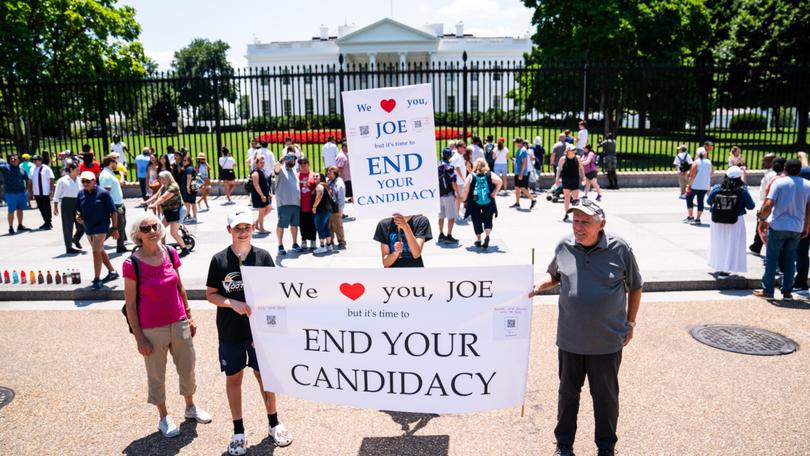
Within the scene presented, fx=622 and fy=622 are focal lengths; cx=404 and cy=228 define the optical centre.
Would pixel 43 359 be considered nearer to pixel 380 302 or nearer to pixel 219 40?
pixel 380 302

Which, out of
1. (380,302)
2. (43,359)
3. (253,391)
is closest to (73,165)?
(43,359)

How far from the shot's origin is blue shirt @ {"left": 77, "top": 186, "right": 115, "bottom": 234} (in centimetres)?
873

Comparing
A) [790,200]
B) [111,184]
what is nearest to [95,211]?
[111,184]

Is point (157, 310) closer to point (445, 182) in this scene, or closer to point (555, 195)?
point (445, 182)

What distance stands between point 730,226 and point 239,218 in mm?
7118

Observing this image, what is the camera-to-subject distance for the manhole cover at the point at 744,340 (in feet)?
A: 20.9

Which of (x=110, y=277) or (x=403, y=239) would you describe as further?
(x=110, y=277)

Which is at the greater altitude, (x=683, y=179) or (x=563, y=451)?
(x=683, y=179)

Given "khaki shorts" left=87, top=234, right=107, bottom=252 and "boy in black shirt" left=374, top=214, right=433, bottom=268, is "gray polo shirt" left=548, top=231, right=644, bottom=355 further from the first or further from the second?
"khaki shorts" left=87, top=234, right=107, bottom=252

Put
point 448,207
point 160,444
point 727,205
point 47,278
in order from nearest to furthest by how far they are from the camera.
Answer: point 160,444, point 727,205, point 47,278, point 448,207

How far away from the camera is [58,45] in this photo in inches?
1102

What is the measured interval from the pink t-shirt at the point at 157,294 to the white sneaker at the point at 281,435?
3.75ft

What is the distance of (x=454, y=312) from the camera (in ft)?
14.3

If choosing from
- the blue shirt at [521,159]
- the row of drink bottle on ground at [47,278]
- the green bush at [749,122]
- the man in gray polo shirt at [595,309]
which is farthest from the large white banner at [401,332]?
the green bush at [749,122]
